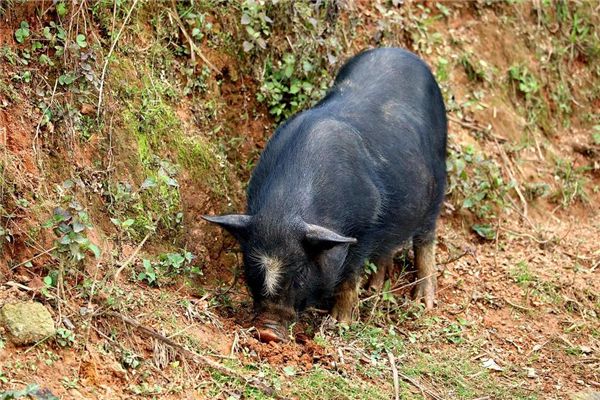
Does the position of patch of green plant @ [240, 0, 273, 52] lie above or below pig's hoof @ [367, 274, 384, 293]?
above

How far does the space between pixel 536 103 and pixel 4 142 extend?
21.0 ft

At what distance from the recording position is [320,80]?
357 inches

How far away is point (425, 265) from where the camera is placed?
28.4 ft

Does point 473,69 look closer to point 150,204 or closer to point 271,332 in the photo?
point 150,204

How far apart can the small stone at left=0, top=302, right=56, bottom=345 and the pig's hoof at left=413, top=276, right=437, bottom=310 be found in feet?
11.6

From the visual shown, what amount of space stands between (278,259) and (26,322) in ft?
5.88

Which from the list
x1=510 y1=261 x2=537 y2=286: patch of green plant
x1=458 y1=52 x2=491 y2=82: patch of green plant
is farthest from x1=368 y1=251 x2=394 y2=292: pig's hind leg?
x1=458 y1=52 x2=491 y2=82: patch of green plant

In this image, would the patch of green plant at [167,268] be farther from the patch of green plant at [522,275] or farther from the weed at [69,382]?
the patch of green plant at [522,275]

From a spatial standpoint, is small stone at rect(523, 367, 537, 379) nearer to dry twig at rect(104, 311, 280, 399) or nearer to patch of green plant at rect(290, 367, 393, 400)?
patch of green plant at rect(290, 367, 393, 400)

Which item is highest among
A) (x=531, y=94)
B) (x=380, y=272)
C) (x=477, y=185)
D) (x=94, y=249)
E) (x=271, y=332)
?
(x=94, y=249)

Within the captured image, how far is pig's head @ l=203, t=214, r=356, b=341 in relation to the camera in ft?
22.1

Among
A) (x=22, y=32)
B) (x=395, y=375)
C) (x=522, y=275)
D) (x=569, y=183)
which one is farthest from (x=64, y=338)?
(x=569, y=183)

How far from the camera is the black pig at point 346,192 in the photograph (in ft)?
22.3

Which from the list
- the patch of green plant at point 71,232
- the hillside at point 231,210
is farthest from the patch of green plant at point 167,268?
the patch of green plant at point 71,232
